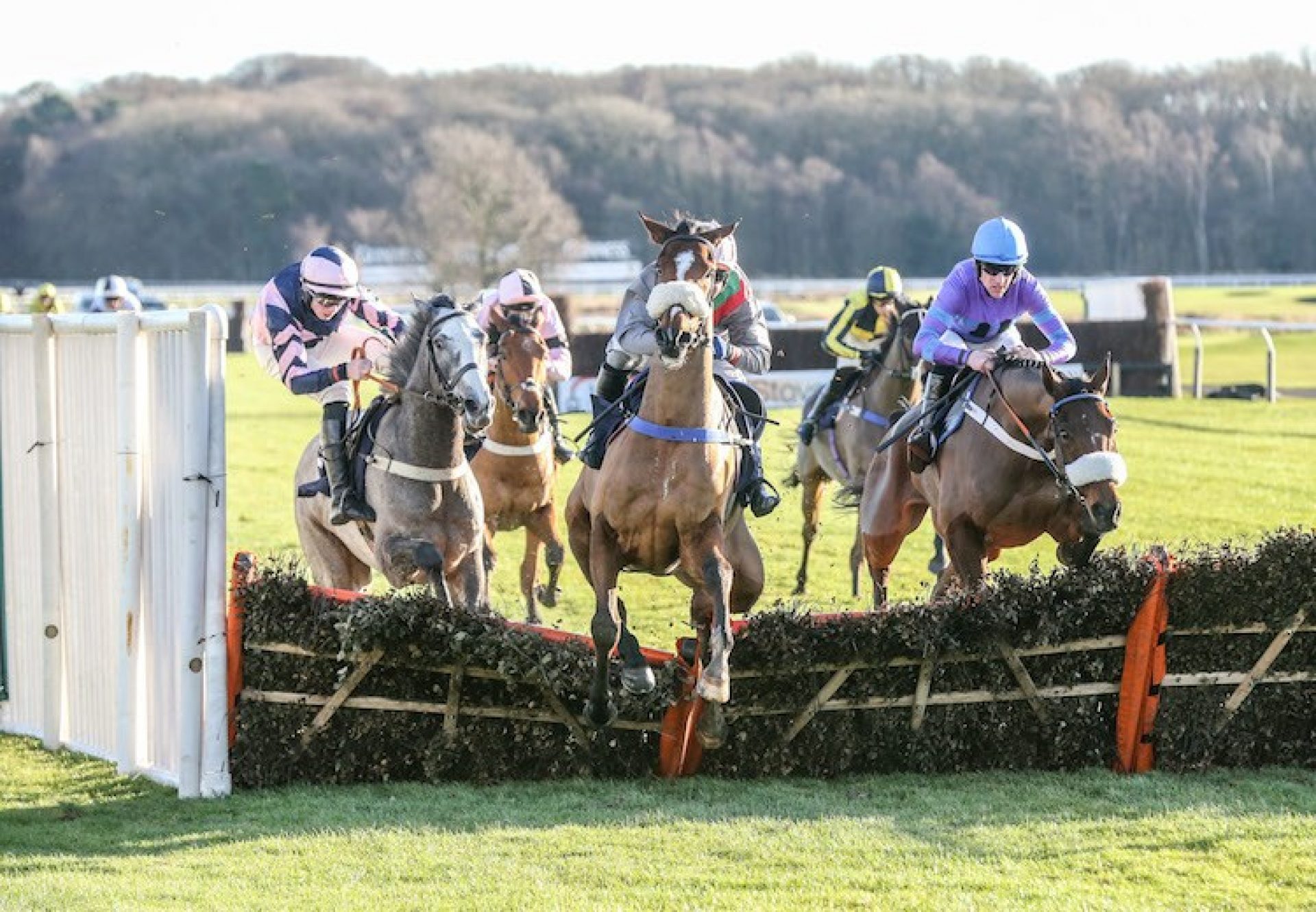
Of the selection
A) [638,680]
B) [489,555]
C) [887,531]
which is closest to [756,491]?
[638,680]

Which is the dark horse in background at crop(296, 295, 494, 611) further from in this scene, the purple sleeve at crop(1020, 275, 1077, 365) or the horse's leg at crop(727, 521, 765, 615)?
the purple sleeve at crop(1020, 275, 1077, 365)

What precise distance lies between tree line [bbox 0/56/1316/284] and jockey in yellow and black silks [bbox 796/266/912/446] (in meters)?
54.0

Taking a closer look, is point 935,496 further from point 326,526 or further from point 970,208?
point 970,208

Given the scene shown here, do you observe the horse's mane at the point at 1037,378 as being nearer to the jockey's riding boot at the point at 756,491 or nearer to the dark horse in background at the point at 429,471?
the jockey's riding boot at the point at 756,491

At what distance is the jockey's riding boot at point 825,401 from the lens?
12.6 m

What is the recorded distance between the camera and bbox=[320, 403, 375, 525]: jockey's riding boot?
8.64m

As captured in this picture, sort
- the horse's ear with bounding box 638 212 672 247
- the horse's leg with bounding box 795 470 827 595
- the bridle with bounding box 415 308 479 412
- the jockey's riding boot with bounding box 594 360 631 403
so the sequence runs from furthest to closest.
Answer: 1. the horse's leg with bounding box 795 470 827 595
2. the jockey's riding boot with bounding box 594 360 631 403
3. the bridle with bounding box 415 308 479 412
4. the horse's ear with bounding box 638 212 672 247

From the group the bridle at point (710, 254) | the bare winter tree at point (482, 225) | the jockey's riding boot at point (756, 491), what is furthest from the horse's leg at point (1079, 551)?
the bare winter tree at point (482, 225)

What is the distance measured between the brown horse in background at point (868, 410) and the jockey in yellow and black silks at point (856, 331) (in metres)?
0.11

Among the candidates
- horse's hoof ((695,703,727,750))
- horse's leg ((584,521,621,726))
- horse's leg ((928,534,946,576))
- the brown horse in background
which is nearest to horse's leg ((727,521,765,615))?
horse's leg ((584,521,621,726))

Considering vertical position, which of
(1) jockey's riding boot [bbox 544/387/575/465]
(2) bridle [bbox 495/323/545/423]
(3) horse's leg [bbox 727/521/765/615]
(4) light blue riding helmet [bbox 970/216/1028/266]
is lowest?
(3) horse's leg [bbox 727/521/765/615]

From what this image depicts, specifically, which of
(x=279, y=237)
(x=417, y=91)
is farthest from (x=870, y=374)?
(x=417, y=91)

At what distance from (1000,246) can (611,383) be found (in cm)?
202

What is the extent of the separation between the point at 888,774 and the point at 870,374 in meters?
5.21
